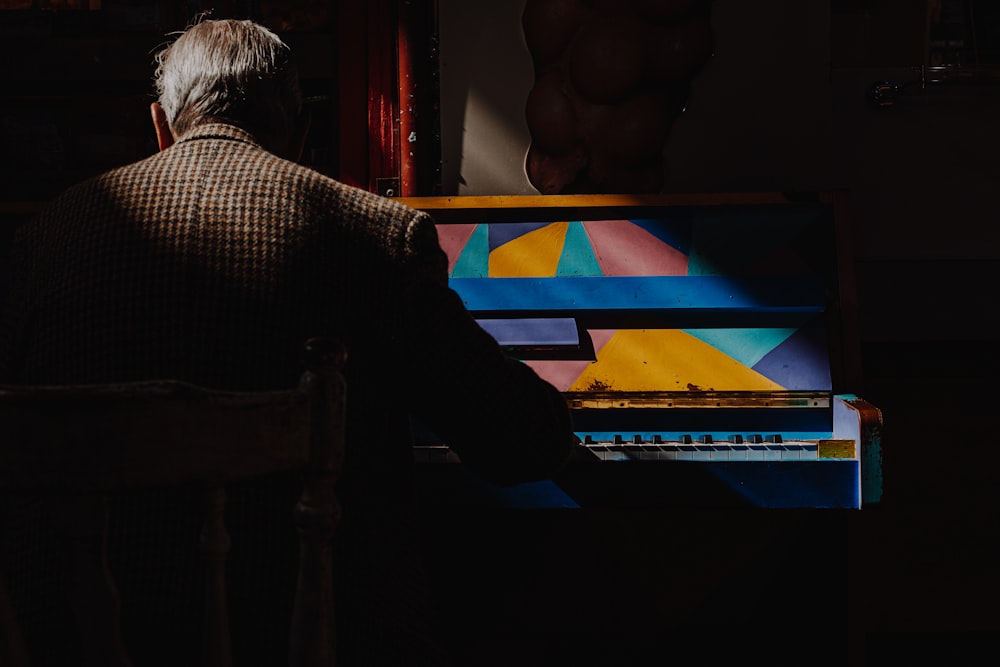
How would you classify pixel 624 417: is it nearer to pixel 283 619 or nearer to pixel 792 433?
pixel 792 433

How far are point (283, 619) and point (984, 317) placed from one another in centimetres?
239

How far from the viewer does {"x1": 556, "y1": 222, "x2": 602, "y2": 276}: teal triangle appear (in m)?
2.09

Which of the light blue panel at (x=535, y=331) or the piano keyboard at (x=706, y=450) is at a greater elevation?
the light blue panel at (x=535, y=331)

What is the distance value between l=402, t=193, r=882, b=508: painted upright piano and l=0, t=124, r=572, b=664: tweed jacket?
530 millimetres

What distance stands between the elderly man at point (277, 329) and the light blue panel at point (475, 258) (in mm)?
910

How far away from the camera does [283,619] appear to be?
3.31 ft

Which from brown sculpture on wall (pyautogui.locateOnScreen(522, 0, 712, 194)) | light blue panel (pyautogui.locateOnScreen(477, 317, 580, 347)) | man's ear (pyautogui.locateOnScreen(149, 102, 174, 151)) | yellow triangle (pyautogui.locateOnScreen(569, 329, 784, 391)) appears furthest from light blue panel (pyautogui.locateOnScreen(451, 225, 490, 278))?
man's ear (pyautogui.locateOnScreen(149, 102, 174, 151))

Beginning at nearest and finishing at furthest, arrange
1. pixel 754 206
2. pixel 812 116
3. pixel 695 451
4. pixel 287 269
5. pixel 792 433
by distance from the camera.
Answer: pixel 287 269, pixel 695 451, pixel 792 433, pixel 754 206, pixel 812 116

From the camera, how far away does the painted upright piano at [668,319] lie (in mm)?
1707

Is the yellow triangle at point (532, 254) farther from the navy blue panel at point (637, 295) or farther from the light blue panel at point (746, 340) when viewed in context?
the light blue panel at point (746, 340)

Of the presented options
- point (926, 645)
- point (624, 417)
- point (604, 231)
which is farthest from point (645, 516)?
point (926, 645)

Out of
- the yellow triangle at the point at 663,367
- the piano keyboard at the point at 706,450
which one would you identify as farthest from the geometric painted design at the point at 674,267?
the piano keyboard at the point at 706,450

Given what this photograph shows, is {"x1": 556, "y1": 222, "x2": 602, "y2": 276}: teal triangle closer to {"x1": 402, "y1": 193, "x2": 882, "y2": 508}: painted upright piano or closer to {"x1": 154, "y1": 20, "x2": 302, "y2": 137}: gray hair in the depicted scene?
{"x1": 402, "y1": 193, "x2": 882, "y2": 508}: painted upright piano

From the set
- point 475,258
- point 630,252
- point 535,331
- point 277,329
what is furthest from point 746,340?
point 277,329
